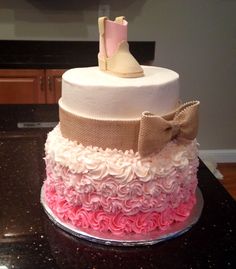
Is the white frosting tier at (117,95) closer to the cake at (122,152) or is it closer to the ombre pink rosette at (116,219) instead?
the cake at (122,152)

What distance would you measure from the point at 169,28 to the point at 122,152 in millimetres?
2041

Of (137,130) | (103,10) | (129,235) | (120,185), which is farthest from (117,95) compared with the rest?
(103,10)

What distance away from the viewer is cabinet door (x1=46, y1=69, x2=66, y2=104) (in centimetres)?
247

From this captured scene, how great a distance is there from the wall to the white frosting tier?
1.86 meters

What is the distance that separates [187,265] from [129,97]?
1.36 ft

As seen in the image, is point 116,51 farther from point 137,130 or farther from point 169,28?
point 169,28

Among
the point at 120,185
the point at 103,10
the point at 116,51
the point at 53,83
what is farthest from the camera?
the point at 103,10

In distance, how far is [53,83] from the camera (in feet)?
8.22

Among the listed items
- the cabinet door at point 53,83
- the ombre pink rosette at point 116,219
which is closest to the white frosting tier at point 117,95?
the ombre pink rosette at point 116,219

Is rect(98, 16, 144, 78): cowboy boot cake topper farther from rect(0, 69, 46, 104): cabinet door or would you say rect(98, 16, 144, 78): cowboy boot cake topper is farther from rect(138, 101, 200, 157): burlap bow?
rect(0, 69, 46, 104): cabinet door

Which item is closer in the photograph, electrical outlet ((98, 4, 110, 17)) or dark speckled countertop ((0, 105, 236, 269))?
dark speckled countertop ((0, 105, 236, 269))

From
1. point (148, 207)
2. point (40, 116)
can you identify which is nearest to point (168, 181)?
point (148, 207)

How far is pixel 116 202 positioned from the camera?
903 mm

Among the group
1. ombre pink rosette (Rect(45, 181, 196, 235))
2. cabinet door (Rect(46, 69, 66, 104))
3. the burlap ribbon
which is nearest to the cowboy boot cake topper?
the burlap ribbon
